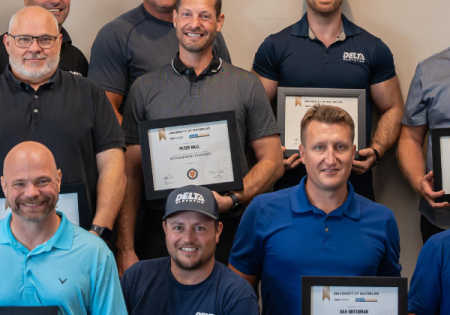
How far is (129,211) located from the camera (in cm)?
327

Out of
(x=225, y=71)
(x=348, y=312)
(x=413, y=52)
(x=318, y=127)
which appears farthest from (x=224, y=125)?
(x=413, y=52)

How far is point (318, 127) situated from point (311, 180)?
23 cm

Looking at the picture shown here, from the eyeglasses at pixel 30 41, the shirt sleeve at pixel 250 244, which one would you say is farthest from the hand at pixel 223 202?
the eyeglasses at pixel 30 41

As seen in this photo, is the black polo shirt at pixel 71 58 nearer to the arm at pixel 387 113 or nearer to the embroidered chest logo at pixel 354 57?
the embroidered chest logo at pixel 354 57

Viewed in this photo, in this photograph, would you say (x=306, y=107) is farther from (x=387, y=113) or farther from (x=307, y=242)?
(x=307, y=242)

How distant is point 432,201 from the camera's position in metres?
3.34

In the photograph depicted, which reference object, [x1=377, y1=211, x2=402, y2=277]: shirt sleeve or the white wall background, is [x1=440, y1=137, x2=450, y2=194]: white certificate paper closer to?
[x1=377, y1=211, x2=402, y2=277]: shirt sleeve

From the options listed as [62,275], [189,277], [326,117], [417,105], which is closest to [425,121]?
[417,105]

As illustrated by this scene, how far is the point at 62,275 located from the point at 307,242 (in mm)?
1004

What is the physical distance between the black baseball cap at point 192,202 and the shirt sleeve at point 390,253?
743mm

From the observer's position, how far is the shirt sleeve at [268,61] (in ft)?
12.6

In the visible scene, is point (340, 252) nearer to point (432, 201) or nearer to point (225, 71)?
point (432, 201)

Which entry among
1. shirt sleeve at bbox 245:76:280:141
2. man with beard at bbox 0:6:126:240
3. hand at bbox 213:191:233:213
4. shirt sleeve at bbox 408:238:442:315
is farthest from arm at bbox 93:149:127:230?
shirt sleeve at bbox 408:238:442:315

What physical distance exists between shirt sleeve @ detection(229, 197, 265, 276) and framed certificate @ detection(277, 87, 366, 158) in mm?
1081
